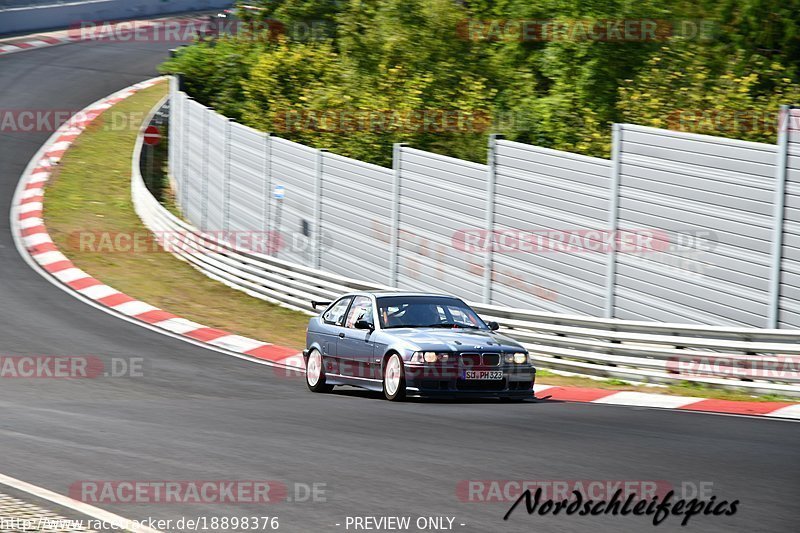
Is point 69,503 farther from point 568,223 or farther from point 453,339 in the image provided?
point 568,223

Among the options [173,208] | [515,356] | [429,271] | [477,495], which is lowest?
[173,208]

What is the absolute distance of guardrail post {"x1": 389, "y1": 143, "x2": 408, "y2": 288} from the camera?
2027 centimetres

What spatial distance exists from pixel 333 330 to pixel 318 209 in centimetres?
A: 821

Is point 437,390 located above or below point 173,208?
above

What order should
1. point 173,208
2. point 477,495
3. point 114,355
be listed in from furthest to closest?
point 173,208
point 114,355
point 477,495

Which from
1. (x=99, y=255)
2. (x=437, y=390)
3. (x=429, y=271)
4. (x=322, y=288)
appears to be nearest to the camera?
(x=437, y=390)

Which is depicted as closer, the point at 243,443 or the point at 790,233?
the point at 243,443

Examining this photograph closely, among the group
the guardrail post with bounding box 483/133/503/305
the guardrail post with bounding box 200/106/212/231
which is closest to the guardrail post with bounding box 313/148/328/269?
the guardrail post with bounding box 483/133/503/305

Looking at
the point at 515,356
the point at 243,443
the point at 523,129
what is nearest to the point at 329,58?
the point at 523,129

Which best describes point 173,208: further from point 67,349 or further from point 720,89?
point 720,89

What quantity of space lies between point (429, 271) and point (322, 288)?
299 cm

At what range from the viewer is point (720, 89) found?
22.1m

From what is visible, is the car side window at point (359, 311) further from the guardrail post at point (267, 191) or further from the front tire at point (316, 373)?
the guardrail post at point (267, 191)

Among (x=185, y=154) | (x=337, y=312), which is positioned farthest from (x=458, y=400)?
(x=185, y=154)
